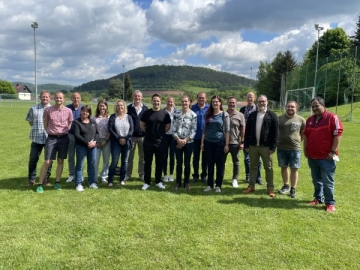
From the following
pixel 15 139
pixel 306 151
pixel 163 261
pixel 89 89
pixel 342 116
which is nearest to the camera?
pixel 163 261

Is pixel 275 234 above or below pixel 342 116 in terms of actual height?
below

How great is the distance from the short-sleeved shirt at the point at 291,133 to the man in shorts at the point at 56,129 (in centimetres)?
413

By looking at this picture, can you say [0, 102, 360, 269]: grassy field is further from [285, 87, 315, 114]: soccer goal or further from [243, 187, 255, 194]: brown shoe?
[285, 87, 315, 114]: soccer goal

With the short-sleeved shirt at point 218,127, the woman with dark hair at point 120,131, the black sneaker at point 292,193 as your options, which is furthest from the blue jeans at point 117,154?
the black sneaker at point 292,193

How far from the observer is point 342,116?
75.8 feet

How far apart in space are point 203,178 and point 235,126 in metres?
1.48

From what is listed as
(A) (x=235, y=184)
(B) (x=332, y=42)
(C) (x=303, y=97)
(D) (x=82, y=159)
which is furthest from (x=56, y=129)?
(B) (x=332, y=42)

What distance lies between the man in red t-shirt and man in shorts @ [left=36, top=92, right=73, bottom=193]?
4.50 meters

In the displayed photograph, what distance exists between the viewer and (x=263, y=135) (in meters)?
5.41

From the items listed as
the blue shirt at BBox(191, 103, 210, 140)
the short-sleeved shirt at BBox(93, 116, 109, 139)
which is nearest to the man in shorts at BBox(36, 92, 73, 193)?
the short-sleeved shirt at BBox(93, 116, 109, 139)

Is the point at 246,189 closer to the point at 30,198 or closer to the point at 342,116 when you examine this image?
the point at 30,198

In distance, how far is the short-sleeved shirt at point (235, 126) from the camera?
235 inches

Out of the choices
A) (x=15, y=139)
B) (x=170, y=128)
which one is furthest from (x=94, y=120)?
(x=15, y=139)

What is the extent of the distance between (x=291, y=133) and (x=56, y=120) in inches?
175
